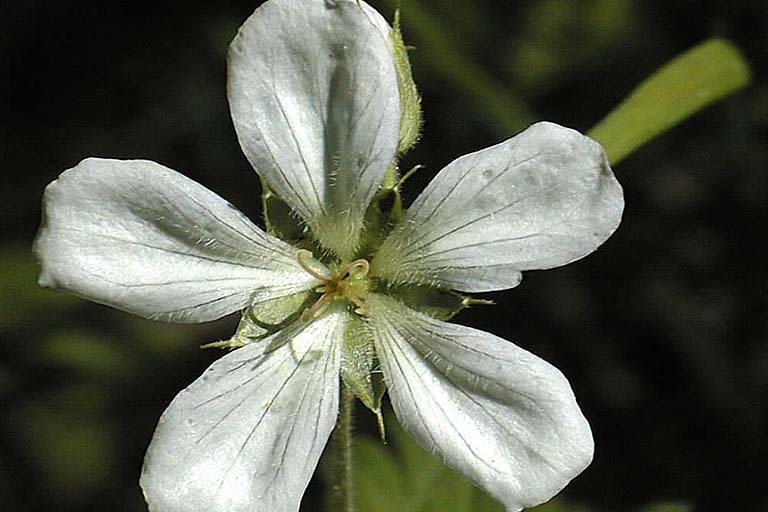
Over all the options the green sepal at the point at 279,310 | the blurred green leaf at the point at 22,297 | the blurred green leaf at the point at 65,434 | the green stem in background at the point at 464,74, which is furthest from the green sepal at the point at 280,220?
the blurred green leaf at the point at 65,434

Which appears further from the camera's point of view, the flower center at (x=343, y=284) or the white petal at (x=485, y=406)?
the flower center at (x=343, y=284)

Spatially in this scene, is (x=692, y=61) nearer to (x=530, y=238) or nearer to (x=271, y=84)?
(x=530, y=238)

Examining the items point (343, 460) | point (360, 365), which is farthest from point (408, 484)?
point (360, 365)

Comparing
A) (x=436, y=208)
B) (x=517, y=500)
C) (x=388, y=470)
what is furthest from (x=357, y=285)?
(x=388, y=470)

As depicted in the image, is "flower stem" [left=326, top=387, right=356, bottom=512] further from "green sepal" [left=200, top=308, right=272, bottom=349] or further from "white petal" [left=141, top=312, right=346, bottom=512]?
"green sepal" [left=200, top=308, right=272, bottom=349]

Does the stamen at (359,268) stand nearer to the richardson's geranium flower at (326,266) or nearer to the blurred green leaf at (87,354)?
the richardson's geranium flower at (326,266)

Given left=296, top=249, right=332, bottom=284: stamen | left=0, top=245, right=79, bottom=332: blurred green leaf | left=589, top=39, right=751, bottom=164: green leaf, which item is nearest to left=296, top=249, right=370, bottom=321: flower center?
left=296, top=249, right=332, bottom=284: stamen
